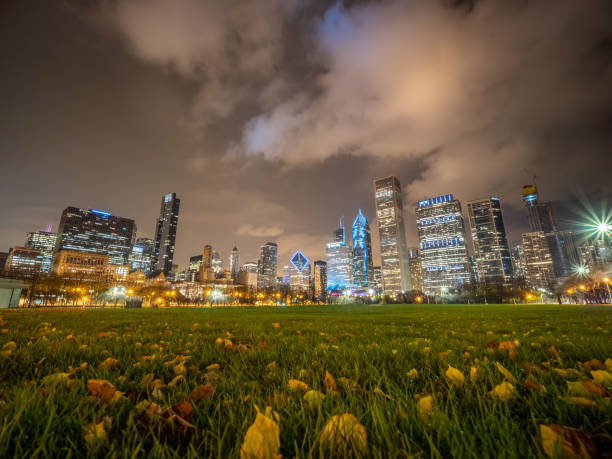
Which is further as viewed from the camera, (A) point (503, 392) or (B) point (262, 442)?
(A) point (503, 392)

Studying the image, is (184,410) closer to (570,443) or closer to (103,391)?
(103,391)

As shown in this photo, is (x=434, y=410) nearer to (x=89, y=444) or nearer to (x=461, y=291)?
(x=89, y=444)

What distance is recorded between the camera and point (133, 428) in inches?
52.9

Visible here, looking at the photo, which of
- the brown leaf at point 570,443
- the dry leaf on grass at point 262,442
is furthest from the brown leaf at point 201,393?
the brown leaf at point 570,443

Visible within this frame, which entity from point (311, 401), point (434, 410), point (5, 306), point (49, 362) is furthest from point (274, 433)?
point (5, 306)

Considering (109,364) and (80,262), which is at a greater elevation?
(80,262)

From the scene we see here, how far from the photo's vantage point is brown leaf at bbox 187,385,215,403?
1.85 meters

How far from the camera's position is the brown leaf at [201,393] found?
1849 mm

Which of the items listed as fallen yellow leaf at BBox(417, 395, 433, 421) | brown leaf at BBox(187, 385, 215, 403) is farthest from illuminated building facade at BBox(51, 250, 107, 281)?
fallen yellow leaf at BBox(417, 395, 433, 421)

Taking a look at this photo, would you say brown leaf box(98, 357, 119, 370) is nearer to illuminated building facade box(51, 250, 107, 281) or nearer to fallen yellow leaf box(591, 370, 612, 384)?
fallen yellow leaf box(591, 370, 612, 384)

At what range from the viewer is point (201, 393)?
1.88m

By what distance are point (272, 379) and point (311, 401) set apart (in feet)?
2.95

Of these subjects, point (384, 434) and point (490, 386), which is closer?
point (384, 434)

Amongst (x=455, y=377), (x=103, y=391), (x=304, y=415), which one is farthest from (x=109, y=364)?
(x=455, y=377)
